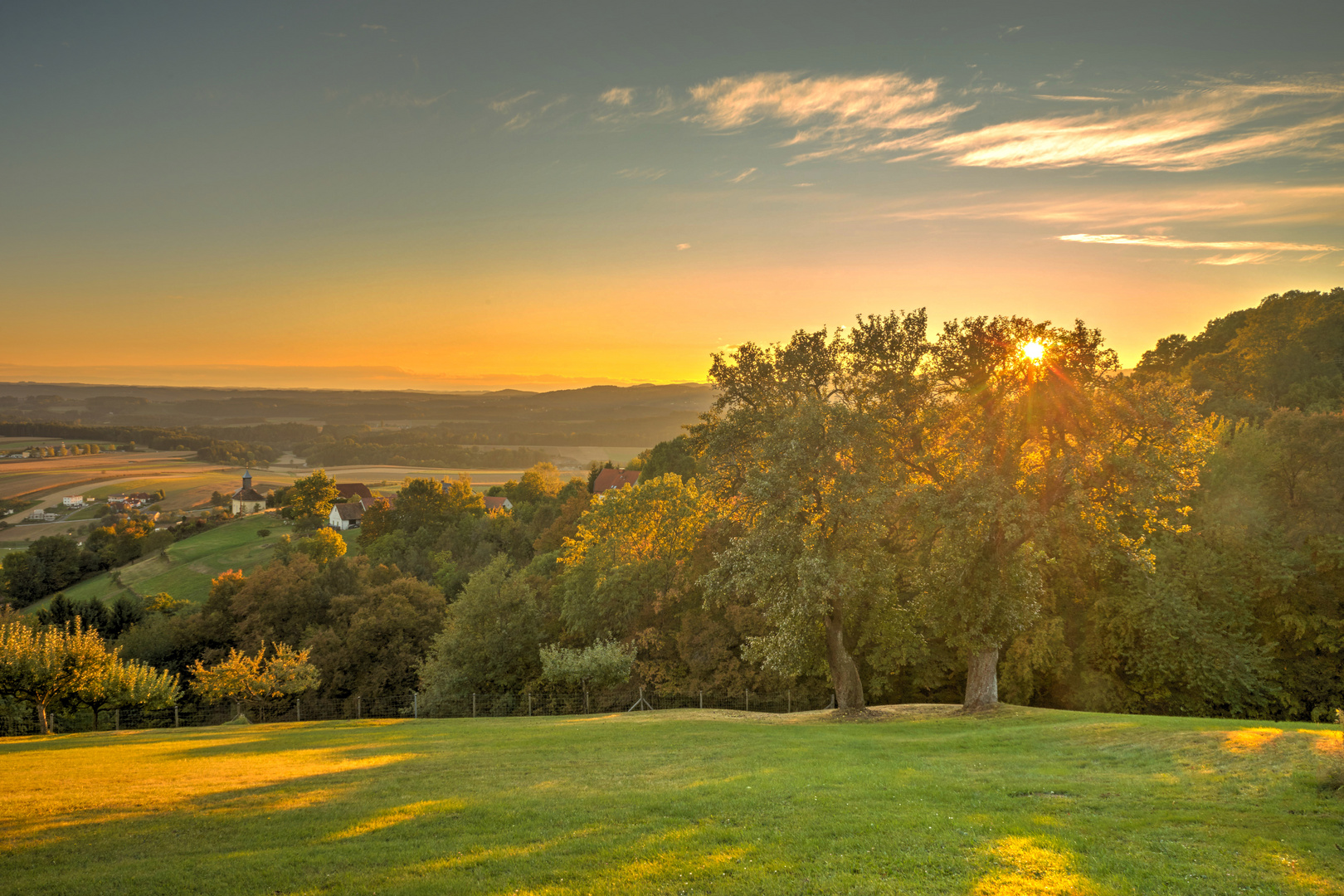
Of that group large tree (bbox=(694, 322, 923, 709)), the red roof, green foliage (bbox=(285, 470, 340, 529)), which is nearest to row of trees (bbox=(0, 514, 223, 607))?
green foliage (bbox=(285, 470, 340, 529))

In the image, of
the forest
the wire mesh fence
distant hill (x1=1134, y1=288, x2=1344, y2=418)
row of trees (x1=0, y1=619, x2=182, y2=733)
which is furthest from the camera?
distant hill (x1=1134, y1=288, x2=1344, y2=418)

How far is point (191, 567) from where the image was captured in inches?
3374

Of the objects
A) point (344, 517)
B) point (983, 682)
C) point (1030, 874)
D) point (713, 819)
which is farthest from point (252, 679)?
point (344, 517)

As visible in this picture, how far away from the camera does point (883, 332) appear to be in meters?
25.4

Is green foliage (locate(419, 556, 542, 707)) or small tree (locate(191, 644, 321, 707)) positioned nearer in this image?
small tree (locate(191, 644, 321, 707))

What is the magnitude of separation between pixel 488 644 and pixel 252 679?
13022mm

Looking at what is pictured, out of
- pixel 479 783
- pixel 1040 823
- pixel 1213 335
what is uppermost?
pixel 1213 335

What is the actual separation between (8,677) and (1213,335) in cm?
9661

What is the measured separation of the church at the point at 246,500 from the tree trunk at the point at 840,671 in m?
110

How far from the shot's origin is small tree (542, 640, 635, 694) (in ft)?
120

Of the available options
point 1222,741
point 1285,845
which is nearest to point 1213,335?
point 1222,741

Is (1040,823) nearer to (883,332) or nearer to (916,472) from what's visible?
(916,472)

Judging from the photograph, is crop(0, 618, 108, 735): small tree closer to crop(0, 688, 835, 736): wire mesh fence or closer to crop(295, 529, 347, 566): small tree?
crop(0, 688, 835, 736): wire mesh fence

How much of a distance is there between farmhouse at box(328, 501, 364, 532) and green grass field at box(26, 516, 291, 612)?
15.5 m
